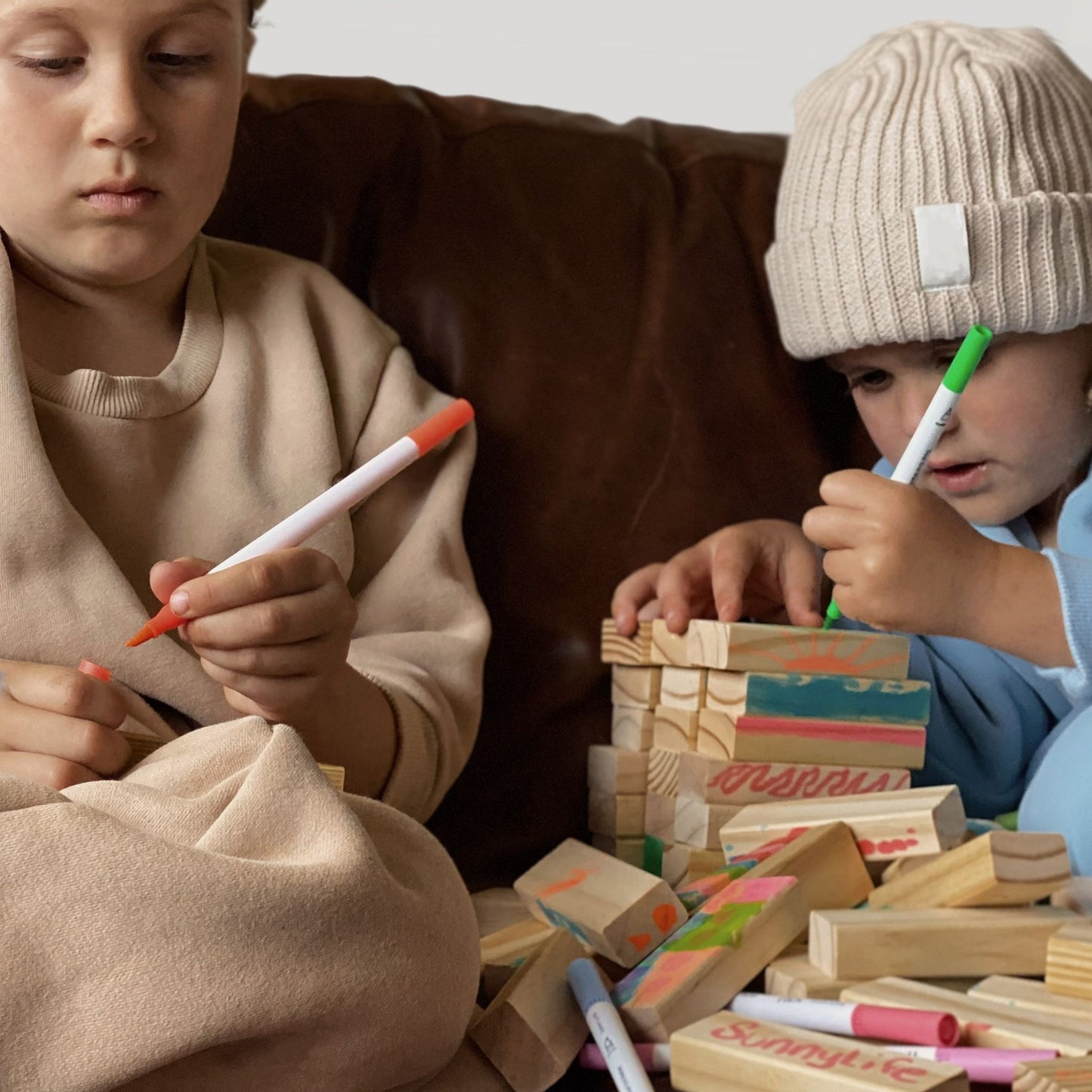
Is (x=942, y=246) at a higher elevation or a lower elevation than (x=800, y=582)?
higher

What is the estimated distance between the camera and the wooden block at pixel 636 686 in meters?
1.13

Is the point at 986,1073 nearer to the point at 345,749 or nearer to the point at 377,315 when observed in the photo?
the point at 345,749

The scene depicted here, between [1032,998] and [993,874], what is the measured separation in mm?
65

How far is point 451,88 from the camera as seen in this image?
1802 mm

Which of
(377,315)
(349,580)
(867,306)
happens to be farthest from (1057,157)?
(349,580)

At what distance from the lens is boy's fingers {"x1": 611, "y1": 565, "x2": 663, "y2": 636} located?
1.14 m

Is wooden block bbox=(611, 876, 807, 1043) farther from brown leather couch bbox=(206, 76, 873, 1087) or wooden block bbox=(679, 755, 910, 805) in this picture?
brown leather couch bbox=(206, 76, 873, 1087)

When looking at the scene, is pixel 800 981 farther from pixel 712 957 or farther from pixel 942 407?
pixel 942 407

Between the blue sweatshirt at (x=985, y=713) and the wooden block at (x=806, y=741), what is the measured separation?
0.67 ft

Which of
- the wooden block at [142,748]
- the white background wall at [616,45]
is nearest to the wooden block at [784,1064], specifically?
the wooden block at [142,748]

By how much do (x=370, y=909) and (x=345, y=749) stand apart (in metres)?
0.35

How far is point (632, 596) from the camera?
1.16 metres

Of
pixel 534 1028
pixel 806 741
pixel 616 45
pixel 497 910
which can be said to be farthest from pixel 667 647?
pixel 616 45

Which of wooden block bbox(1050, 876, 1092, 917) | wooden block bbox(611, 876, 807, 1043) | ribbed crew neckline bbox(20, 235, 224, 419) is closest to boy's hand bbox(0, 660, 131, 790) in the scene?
ribbed crew neckline bbox(20, 235, 224, 419)
